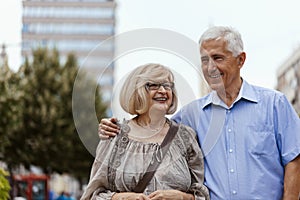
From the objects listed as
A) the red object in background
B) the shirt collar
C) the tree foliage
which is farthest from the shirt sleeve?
the red object in background

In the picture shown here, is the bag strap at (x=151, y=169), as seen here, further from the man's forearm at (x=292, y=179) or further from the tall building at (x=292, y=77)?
the tall building at (x=292, y=77)

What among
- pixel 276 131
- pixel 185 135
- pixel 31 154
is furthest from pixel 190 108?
pixel 31 154

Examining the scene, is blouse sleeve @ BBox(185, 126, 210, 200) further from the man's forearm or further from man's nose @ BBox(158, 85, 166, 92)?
the man's forearm

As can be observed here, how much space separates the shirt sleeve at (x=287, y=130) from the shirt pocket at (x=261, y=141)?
0.04 m

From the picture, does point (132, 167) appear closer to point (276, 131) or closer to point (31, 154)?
point (276, 131)

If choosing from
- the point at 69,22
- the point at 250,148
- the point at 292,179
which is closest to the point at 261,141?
the point at 250,148

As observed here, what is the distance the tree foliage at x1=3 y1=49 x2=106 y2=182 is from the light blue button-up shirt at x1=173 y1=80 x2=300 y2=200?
98.0 ft

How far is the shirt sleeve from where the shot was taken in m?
3.99

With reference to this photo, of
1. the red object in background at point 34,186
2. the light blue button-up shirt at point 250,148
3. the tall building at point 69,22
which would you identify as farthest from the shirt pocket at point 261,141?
the tall building at point 69,22

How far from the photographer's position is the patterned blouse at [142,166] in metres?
3.82

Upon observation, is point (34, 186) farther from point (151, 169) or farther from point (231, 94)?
point (151, 169)

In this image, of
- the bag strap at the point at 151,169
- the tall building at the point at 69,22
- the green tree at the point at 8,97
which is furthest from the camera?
the tall building at the point at 69,22

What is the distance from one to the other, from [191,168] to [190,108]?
1.27ft

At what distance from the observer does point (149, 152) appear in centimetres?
384
